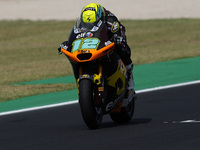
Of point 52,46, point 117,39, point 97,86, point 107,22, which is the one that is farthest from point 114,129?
point 52,46

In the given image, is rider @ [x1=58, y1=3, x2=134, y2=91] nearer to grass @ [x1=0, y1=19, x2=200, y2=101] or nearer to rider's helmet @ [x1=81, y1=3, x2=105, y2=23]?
rider's helmet @ [x1=81, y1=3, x2=105, y2=23]

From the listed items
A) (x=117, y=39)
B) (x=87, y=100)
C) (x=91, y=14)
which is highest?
(x=91, y=14)

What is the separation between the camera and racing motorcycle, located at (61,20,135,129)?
7.28 meters

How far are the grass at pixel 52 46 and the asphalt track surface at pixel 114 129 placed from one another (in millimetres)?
2833

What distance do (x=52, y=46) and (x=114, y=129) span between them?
18506 mm

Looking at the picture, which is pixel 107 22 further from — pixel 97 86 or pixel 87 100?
pixel 87 100

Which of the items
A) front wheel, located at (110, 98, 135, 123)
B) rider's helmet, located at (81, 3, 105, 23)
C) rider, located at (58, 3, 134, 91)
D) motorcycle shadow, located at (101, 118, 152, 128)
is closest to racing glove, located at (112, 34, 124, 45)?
rider, located at (58, 3, 134, 91)

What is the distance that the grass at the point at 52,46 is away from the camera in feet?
50.9

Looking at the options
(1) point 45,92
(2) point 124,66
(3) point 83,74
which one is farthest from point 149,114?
(1) point 45,92

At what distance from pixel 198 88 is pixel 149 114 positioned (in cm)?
302

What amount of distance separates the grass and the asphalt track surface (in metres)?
2.83

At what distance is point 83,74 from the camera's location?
7367 millimetres

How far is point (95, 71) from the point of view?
24.5 feet

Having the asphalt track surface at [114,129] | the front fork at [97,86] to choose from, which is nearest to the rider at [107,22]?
the front fork at [97,86]
